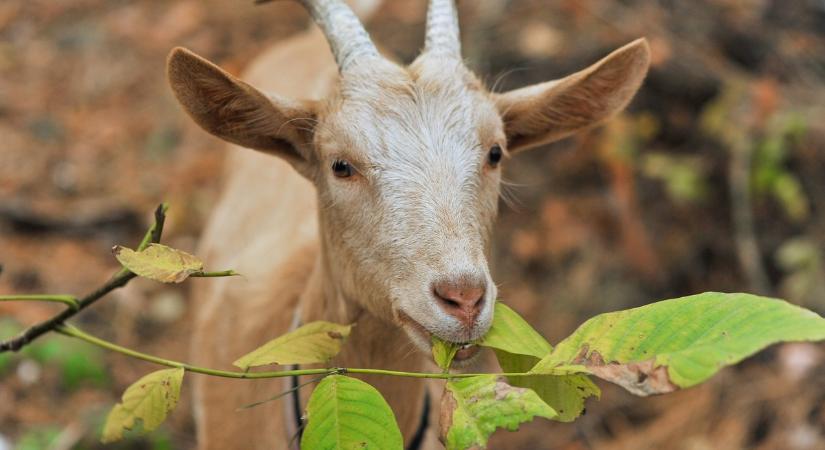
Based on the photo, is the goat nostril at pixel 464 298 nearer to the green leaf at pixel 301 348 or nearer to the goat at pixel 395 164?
the goat at pixel 395 164

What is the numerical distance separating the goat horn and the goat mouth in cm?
92

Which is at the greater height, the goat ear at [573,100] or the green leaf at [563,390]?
the goat ear at [573,100]

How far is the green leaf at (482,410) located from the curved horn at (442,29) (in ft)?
4.88

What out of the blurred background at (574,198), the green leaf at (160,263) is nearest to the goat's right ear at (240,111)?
the green leaf at (160,263)

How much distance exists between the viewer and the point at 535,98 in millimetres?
3270

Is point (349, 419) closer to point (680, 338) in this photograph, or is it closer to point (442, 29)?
point (680, 338)

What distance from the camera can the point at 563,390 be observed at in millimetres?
2293

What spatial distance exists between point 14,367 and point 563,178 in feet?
12.5

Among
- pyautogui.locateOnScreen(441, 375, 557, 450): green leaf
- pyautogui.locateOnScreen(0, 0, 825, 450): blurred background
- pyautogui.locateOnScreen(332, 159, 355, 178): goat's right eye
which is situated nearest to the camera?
pyautogui.locateOnScreen(441, 375, 557, 450): green leaf

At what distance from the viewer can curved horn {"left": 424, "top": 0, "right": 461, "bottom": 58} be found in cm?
328

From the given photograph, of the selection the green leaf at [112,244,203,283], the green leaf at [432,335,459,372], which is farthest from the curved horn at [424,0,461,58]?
the green leaf at [112,244,203,283]

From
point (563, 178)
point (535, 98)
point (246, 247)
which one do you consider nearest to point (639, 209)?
point (563, 178)

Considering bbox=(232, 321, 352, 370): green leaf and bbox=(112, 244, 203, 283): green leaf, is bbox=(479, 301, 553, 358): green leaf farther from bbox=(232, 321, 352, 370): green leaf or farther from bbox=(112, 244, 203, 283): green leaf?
bbox=(112, 244, 203, 283): green leaf

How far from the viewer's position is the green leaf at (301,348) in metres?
2.20
